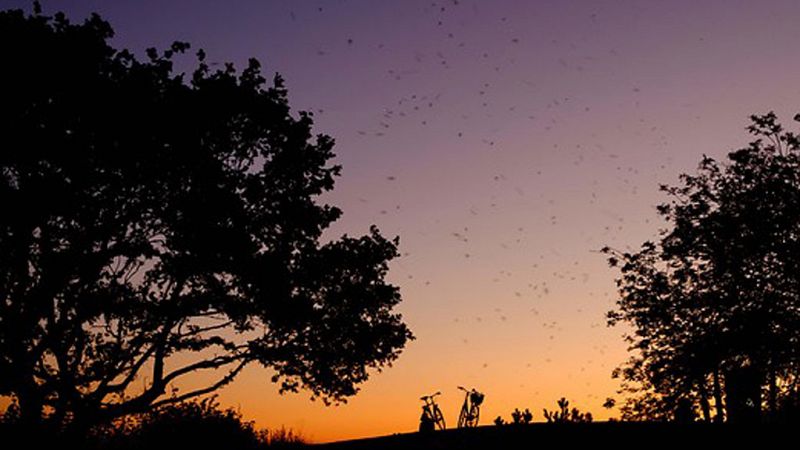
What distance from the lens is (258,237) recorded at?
24609mm

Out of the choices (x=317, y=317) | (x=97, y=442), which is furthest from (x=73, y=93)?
(x=97, y=442)

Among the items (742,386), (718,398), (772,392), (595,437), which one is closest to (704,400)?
(718,398)

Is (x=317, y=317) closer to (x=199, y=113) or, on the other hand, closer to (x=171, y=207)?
(x=171, y=207)

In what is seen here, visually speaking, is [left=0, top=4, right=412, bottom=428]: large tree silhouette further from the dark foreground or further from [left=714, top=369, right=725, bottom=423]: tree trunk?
[left=714, top=369, right=725, bottom=423]: tree trunk

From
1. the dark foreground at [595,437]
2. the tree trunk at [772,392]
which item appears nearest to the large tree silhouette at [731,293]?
the tree trunk at [772,392]

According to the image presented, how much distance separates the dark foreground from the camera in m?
16.1

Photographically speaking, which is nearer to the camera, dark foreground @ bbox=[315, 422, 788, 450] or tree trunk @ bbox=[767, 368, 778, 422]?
dark foreground @ bbox=[315, 422, 788, 450]

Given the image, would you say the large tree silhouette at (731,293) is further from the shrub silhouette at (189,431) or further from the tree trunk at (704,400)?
the shrub silhouette at (189,431)

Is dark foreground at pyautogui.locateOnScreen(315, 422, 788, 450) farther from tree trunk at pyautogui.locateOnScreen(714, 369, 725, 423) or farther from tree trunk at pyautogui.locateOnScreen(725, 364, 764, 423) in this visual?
tree trunk at pyautogui.locateOnScreen(714, 369, 725, 423)

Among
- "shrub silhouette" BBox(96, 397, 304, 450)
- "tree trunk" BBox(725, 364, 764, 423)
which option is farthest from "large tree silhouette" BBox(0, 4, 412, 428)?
"tree trunk" BBox(725, 364, 764, 423)

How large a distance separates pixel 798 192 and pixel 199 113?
26.8 m

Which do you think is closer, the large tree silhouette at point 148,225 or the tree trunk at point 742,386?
the large tree silhouette at point 148,225

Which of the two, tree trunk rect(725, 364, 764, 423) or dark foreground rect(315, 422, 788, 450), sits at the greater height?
tree trunk rect(725, 364, 764, 423)

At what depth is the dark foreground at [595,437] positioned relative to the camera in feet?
52.8
